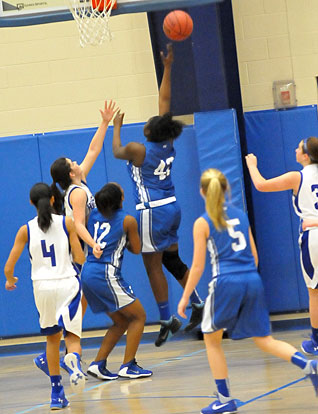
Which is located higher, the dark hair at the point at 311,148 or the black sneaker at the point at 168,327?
the dark hair at the point at 311,148

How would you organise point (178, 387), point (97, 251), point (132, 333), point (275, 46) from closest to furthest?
point (178, 387) → point (97, 251) → point (132, 333) → point (275, 46)

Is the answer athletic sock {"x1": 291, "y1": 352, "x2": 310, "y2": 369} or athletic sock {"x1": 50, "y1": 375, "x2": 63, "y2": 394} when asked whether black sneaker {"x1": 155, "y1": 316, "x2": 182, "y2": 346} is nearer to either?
athletic sock {"x1": 50, "y1": 375, "x2": 63, "y2": 394}

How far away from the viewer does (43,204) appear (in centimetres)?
579

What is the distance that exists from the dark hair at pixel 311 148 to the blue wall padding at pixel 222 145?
1.78 metres

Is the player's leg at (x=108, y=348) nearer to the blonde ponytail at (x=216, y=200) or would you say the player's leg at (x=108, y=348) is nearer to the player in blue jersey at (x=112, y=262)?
the player in blue jersey at (x=112, y=262)

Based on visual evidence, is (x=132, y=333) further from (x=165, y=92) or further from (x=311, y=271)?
(x=165, y=92)

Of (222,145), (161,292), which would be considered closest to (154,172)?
(161,292)

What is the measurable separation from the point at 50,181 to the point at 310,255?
344 cm

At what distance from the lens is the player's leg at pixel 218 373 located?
16.5ft

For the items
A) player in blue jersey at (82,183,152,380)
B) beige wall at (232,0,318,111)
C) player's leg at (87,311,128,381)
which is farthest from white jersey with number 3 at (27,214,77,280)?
beige wall at (232,0,318,111)

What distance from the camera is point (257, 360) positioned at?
696 cm

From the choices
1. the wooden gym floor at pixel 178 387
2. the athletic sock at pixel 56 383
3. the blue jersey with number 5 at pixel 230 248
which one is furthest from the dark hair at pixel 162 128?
the athletic sock at pixel 56 383

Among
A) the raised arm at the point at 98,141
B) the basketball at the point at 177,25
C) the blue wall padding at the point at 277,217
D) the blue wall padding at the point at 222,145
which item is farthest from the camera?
the blue wall padding at the point at 277,217

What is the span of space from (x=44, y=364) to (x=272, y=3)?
5.02 metres
